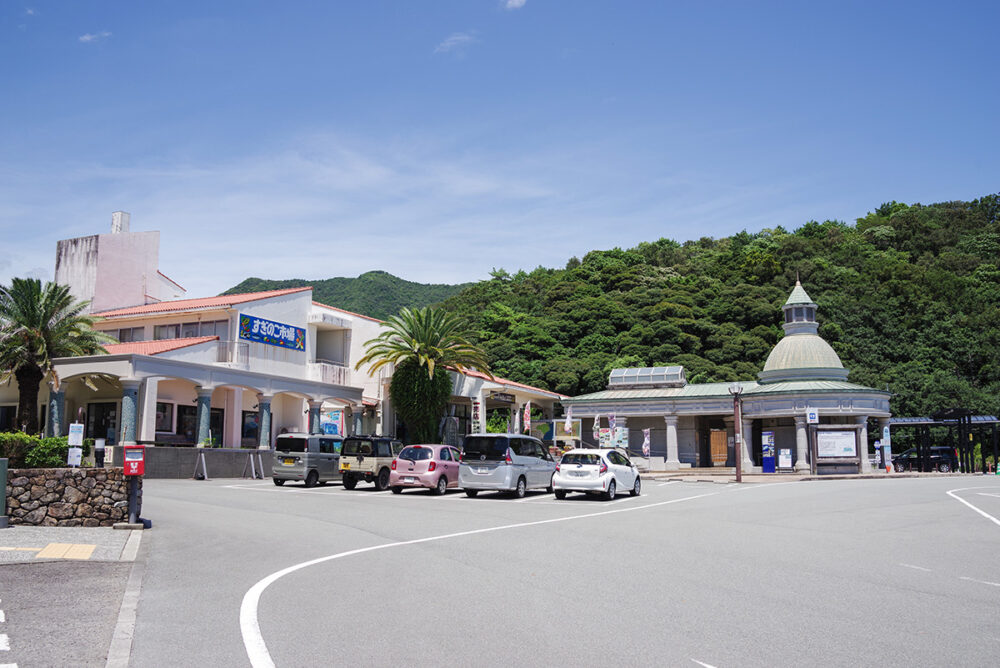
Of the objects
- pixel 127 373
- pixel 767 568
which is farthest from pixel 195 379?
pixel 767 568

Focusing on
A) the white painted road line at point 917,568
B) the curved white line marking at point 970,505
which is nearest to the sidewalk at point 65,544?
the white painted road line at point 917,568

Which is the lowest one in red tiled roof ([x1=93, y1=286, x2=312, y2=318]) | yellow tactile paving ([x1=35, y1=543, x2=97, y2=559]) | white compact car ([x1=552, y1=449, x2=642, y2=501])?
yellow tactile paving ([x1=35, y1=543, x2=97, y2=559])

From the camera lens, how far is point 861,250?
82125 mm

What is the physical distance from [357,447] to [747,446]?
1172 inches

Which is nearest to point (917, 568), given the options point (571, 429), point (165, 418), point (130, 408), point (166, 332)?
point (130, 408)

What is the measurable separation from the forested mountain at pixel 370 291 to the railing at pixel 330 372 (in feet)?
132

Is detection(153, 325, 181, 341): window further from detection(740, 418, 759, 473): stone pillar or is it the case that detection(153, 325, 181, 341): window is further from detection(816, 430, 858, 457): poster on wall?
detection(816, 430, 858, 457): poster on wall

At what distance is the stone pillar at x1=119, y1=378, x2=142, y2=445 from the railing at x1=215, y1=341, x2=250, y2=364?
592 centimetres

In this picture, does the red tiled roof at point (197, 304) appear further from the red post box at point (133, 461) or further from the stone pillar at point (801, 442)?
the stone pillar at point (801, 442)

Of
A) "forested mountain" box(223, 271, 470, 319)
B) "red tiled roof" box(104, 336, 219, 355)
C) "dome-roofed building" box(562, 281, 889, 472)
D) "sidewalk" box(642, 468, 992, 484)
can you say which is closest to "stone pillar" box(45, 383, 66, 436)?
"red tiled roof" box(104, 336, 219, 355)

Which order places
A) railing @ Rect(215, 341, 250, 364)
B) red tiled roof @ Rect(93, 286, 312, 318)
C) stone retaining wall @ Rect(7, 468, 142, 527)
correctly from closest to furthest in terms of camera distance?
stone retaining wall @ Rect(7, 468, 142, 527), railing @ Rect(215, 341, 250, 364), red tiled roof @ Rect(93, 286, 312, 318)

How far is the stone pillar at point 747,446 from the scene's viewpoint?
158 feet

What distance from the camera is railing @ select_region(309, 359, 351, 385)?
43.2 m

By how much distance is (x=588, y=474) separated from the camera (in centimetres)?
2319
